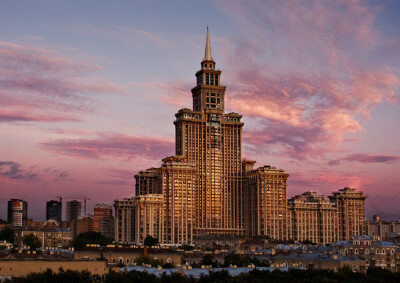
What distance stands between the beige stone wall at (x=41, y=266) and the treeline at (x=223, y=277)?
2.96 meters

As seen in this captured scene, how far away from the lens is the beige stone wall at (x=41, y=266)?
12198 centimetres

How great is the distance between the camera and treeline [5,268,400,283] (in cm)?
11900

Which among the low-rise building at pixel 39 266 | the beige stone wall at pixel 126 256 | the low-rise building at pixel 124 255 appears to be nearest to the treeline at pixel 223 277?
the low-rise building at pixel 39 266

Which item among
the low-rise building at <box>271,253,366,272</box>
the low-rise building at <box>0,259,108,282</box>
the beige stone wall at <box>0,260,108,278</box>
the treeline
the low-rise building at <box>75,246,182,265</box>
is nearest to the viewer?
the treeline

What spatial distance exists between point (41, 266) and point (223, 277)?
118ft

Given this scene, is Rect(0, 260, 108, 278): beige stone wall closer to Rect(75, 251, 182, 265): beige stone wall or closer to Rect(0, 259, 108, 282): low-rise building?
Rect(0, 259, 108, 282): low-rise building

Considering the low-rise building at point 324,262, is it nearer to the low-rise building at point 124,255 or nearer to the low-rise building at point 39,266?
the low-rise building at point 124,255

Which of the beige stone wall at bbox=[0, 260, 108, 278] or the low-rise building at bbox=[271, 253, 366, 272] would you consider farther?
the low-rise building at bbox=[271, 253, 366, 272]

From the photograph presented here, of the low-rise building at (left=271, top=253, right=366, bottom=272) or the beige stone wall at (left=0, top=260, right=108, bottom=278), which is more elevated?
the beige stone wall at (left=0, top=260, right=108, bottom=278)

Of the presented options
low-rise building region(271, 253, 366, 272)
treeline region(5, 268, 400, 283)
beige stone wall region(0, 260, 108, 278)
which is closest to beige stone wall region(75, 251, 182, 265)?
low-rise building region(271, 253, 366, 272)

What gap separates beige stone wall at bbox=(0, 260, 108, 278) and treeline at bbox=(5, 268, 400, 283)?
2.96 meters

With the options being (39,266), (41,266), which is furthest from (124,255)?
(39,266)

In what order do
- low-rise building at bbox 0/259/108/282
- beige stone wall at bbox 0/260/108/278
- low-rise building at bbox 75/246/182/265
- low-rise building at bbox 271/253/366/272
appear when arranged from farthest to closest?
low-rise building at bbox 75/246/182/265, low-rise building at bbox 271/253/366/272, beige stone wall at bbox 0/260/108/278, low-rise building at bbox 0/259/108/282

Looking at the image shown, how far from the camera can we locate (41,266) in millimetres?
125375
